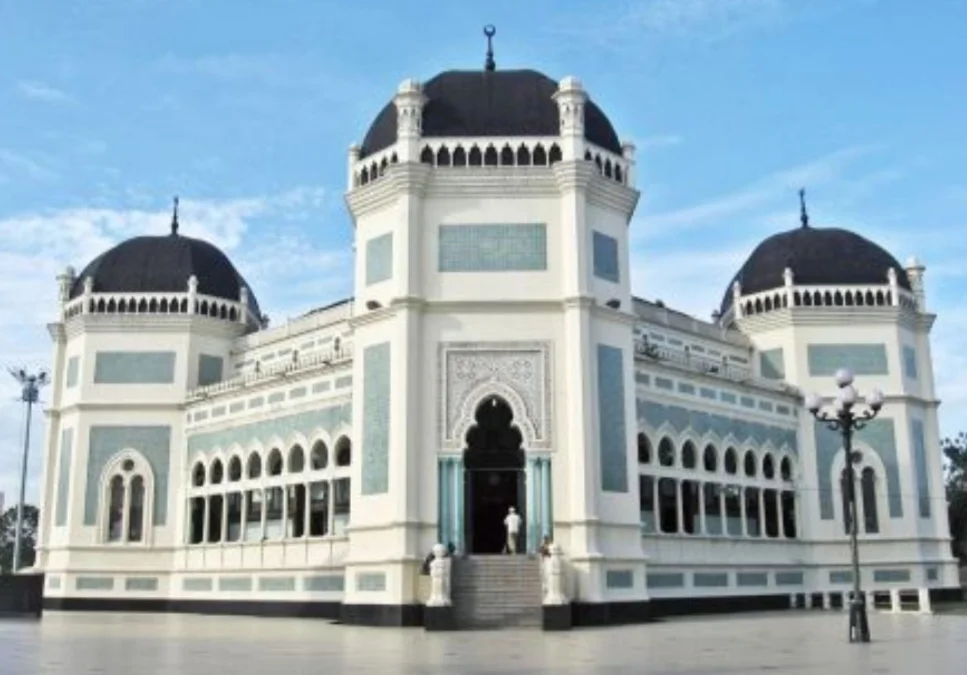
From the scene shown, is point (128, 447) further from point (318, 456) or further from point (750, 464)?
point (750, 464)

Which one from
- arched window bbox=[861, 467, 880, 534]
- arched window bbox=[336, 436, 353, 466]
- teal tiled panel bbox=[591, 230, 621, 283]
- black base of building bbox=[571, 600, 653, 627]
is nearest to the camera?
black base of building bbox=[571, 600, 653, 627]

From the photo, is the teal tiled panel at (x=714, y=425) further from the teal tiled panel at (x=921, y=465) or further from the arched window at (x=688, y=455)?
the teal tiled panel at (x=921, y=465)

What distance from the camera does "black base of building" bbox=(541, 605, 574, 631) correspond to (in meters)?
23.8

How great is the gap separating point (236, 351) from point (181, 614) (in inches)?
401

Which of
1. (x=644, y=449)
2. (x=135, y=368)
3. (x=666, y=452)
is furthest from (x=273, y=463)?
(x=666, y=452)

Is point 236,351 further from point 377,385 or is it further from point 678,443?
point 678,443

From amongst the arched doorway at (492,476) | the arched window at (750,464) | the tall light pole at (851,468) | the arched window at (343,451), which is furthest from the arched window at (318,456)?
the tall light pole at (851,468)

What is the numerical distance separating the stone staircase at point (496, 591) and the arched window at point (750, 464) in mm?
13700

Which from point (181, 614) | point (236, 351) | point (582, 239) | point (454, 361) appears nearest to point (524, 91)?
point (582, 239)

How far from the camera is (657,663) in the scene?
47.4ft

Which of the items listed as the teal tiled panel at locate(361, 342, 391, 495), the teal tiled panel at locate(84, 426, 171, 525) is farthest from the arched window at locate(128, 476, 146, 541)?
the teal tiled panel at locate(361, 342, 391, 495)

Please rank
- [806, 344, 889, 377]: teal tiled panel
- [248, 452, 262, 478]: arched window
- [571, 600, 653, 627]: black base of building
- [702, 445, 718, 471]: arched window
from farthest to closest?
[806, 344, 889, 377]: teal tiled panel, [702, 445, 718, 471]: arched window, [248, 452, 262, 478]: arched window, [571, 600, 653, 627]: black base of building

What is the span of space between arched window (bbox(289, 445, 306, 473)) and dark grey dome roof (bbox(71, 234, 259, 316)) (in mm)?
9480

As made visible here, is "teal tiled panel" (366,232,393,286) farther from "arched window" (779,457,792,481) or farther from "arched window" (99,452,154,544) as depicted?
"arched window" (779,457,792,481)
